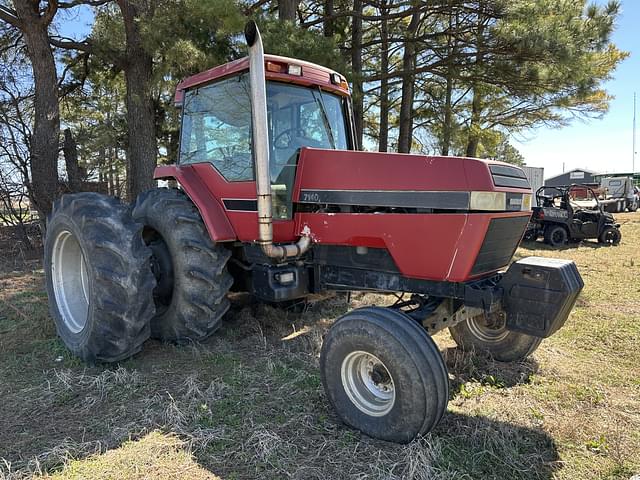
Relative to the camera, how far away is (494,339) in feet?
12.2

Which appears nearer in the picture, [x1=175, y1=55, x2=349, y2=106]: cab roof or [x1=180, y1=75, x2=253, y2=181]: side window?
[x1=175, y1=55, x2=349, y2=106]: cab roof

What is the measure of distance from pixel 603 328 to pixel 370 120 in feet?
43.3

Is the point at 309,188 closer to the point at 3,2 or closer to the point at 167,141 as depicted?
the point at 167,141

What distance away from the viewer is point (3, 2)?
9266 millimetres

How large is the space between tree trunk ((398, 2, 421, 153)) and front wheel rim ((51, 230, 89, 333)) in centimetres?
779

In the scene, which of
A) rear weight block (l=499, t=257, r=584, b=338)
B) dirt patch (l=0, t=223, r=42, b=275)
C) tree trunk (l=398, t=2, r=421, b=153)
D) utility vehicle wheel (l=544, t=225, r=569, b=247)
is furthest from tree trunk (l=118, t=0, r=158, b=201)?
utility vehicle wheel (l=544, t=225, r=569, b=247)

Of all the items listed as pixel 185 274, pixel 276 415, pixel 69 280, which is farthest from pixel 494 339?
pixel 69 280

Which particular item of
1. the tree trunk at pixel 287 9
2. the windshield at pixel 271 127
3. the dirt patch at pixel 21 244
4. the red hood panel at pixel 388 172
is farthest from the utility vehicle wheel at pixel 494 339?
the dirt patch at pixel 21 244

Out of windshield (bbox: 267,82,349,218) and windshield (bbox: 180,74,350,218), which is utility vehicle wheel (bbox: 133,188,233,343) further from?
windshield (bbox: 267,82,349,218)

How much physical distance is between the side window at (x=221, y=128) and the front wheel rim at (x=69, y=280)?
4.16 feet

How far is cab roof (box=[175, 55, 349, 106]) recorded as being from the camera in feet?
11.5

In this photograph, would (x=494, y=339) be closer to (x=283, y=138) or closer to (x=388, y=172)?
(x=388, y=172)

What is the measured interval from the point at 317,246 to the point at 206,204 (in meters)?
1.03

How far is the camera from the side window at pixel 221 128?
3.68 metres
